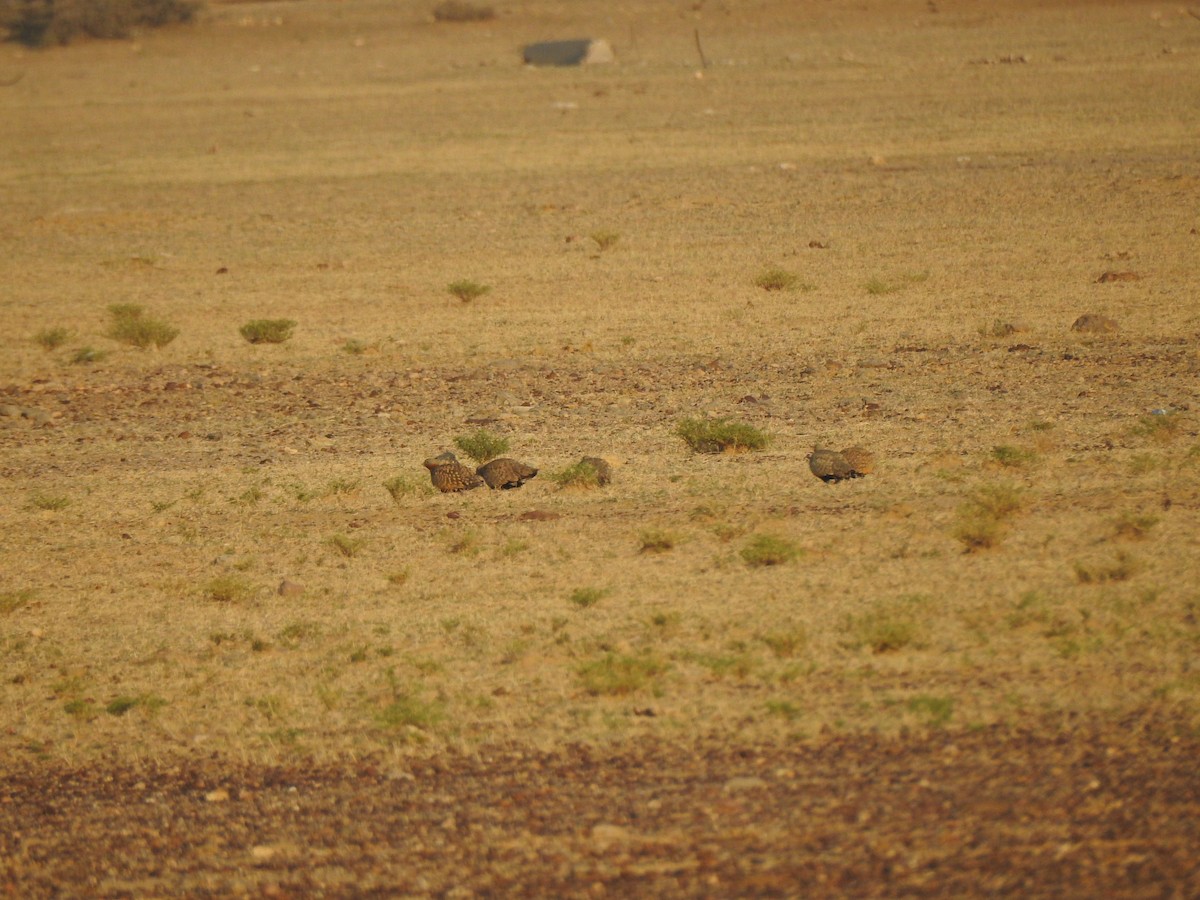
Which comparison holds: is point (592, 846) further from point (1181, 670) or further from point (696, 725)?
point (1181, 670)

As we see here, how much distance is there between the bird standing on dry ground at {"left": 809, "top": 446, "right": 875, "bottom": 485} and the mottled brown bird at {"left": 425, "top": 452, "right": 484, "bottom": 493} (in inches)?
80.1

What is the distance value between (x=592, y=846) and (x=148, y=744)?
216cm

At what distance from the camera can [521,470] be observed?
8.54 m

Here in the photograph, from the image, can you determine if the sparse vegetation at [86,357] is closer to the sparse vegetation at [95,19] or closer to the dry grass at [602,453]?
the dry grass at [602,453]

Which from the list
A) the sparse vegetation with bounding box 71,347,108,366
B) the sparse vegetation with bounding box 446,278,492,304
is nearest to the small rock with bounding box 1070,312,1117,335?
the sparse vegetation with bounding box 446,278,492,304

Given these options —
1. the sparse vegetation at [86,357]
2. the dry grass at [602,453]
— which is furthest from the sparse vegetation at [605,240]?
the sparse vegetation at [86,357]

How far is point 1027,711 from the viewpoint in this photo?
17.3 feet

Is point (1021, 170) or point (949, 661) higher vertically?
point (949, 661)

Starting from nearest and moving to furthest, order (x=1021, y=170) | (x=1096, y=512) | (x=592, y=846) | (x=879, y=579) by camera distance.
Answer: (x=592, y=846), (x=879, y=579), (x=1096, y=512), (x=1021, y=170)

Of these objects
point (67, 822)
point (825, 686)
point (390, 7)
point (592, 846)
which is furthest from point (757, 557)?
point (390, 7)

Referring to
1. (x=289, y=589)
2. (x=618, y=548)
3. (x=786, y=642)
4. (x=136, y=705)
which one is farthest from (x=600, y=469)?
(x=136, y=705)

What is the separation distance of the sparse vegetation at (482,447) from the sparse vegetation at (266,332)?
417 centimetres

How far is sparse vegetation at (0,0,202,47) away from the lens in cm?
5272

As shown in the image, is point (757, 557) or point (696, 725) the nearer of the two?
point (696, 725)
